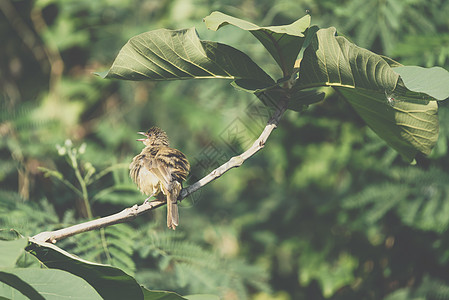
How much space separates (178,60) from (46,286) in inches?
21.2

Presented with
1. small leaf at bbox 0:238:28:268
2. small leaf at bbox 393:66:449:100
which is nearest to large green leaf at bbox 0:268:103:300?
small leaf at bbox 0:238:28:268

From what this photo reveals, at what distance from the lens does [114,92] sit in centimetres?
415

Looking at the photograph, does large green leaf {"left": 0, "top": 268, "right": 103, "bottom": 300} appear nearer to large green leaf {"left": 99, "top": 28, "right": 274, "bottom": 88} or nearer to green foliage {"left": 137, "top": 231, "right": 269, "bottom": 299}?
large green leaf {"left": 99, "top": 28, "right": 274, "bottom": 88}

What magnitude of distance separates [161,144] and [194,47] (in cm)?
90

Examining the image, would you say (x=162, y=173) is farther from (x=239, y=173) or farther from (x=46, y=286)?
(x=239, y=173)

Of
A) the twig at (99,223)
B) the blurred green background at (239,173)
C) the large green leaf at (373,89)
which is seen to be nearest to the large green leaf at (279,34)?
the large green leaf at (373,89)

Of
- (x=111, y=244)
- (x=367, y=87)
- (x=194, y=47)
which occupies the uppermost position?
(x=194, y=47)

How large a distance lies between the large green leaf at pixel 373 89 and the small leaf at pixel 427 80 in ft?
0.06

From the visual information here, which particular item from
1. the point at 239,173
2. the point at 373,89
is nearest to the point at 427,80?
the point at 373,89

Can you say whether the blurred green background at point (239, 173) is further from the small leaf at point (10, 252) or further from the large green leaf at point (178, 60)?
the small leaf at point (10, 252)

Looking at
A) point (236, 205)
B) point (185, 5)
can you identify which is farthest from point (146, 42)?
point (185, 5)

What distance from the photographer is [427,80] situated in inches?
39.1

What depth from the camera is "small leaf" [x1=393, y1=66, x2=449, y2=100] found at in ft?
3.11

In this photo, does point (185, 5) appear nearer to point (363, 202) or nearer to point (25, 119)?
point (25, 119)
